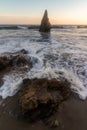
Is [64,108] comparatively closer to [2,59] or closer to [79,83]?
[79,83]

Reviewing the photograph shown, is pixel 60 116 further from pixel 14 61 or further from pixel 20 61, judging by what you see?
pixel 14 61

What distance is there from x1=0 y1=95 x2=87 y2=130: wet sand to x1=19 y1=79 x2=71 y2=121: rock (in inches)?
6.9

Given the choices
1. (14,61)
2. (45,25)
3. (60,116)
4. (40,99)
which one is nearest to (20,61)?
(14,61)

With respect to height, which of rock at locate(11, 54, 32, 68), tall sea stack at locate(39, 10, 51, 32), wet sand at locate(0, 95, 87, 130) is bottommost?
tall sea stack at locate(39, 10, 51, 32)

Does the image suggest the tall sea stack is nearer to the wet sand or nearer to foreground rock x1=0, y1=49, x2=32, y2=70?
foreground rock x1=0, y1=49, x2=32, y2=70

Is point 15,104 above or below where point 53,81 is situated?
below

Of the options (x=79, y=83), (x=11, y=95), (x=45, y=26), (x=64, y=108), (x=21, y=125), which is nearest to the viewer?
(x=21, y=125)

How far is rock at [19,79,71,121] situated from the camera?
177 inches

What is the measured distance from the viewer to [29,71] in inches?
281

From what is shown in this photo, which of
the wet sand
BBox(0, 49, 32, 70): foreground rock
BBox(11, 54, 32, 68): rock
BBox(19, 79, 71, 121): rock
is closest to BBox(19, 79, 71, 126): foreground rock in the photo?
BBox(19, 79, 71, 121): rock

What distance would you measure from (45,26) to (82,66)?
2416 centimetres

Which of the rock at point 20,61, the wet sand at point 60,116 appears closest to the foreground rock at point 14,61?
the rock at point 20,61

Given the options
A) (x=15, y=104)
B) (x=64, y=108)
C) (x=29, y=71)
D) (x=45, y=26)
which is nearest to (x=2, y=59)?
(x=29, y=71)

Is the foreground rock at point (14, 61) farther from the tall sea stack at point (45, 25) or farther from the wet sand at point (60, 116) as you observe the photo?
the tall sea stack at point (45, 25)
